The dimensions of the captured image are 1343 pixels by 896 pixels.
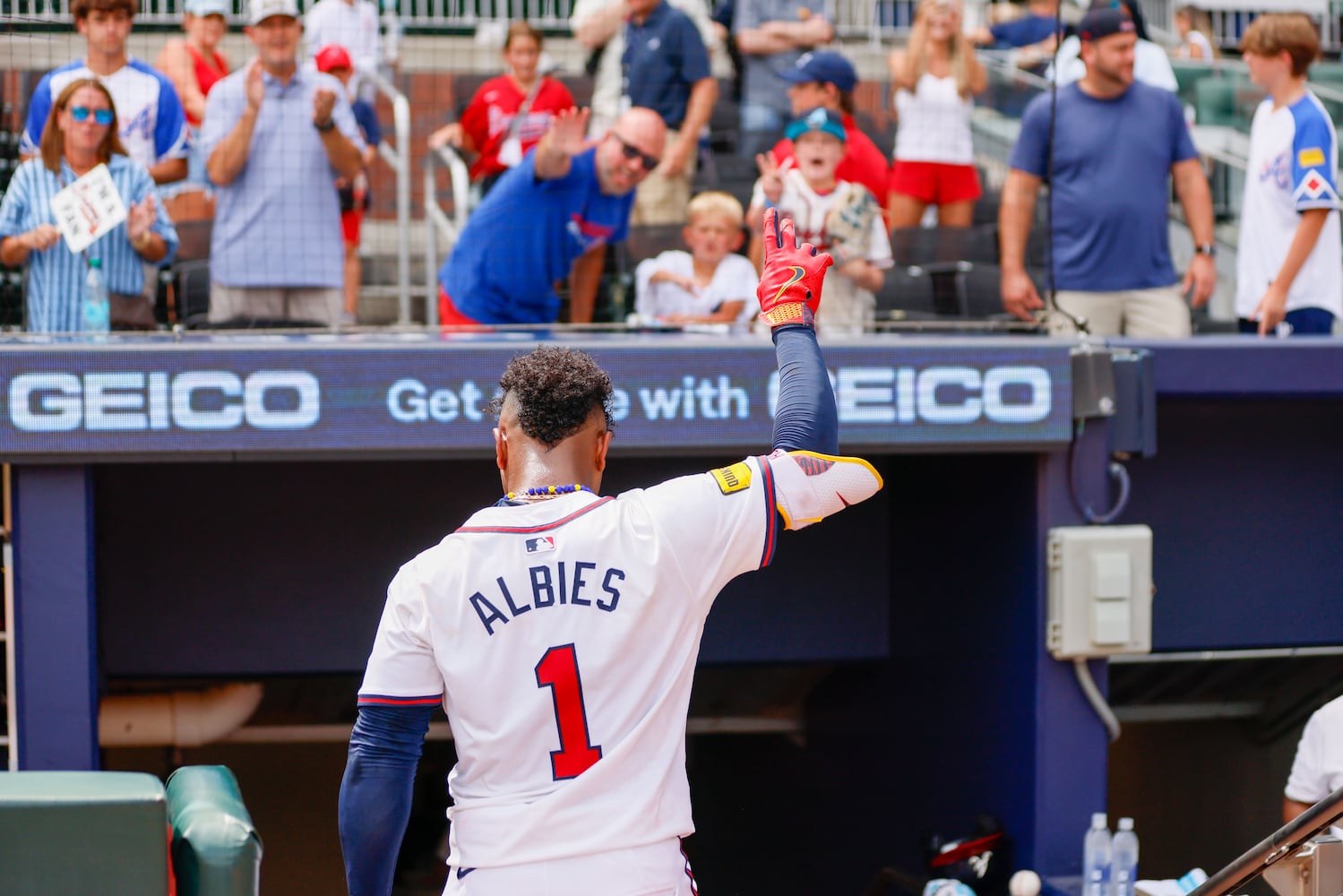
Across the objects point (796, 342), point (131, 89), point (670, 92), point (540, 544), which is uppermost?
point (670, 92)

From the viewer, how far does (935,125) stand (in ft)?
24.1

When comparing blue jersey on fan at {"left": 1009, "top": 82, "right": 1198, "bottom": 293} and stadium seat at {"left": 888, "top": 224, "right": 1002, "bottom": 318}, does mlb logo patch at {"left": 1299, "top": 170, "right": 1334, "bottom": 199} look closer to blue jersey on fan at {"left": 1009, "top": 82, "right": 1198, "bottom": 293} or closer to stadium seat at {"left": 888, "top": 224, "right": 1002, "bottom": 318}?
blue jersey on fan at {"left": 1009, "top": 82, "right": 1198, "bottom": 293}

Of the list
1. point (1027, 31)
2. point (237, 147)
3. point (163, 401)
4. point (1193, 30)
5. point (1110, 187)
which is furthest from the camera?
point (1193, 30)

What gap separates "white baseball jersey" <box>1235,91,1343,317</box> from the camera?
18.7 feet

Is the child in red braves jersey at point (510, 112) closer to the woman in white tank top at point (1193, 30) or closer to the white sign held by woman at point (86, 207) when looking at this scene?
the white sign held by woman at point (86, 207)

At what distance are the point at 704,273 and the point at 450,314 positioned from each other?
1.00 meters

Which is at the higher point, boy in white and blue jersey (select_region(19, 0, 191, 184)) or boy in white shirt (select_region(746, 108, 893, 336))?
boy in white and blue jersey (select_region(19, 0, 191, 184))

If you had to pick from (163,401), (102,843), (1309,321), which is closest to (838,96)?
(1309,321)

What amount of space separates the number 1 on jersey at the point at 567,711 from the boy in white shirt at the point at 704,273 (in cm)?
336

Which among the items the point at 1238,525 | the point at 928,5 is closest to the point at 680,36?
the point at 928,5

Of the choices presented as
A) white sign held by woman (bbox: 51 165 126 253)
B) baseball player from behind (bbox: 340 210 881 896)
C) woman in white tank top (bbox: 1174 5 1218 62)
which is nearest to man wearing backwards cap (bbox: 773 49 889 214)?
white sign held by woman (bbox: 51 165 126 253)

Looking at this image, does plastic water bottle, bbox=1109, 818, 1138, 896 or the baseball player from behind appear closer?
the baseball player from behind

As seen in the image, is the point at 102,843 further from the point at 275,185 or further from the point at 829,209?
the point at 829,209

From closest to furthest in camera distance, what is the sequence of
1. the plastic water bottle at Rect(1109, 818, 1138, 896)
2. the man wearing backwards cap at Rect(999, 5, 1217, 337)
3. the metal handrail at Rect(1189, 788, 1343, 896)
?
1. the metal handrail at Rect(1189, 788, 1343, 896)
2. the plastic water bottle at Rect(1109, 818, 1138, 896)
3. the man wearing backwards cap at Rect(999, 5, 1217, 337)
